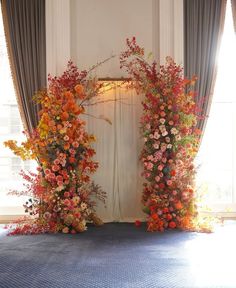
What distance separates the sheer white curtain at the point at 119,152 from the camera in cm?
621

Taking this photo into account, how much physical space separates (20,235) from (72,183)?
0.97 m

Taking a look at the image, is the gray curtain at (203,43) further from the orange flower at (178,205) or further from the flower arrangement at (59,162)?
the flower arrangement at (59,162)

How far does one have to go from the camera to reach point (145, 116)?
561cm

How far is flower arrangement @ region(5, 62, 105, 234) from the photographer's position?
530 centimetres

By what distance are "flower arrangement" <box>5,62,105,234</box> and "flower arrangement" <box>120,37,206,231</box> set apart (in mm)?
901

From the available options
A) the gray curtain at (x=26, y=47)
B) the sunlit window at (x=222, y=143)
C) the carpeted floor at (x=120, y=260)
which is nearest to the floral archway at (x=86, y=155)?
the carpeted floor at (x=120, y=260)

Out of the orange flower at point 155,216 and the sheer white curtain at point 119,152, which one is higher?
the sheer white curtain at point 119,152

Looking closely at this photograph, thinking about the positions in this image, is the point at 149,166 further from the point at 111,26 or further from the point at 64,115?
the point at 111,26

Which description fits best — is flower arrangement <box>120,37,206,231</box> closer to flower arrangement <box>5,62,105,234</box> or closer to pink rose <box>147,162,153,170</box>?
pink rose <box>147,162,153,170</box>

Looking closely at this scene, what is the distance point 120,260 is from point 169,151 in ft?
6.51

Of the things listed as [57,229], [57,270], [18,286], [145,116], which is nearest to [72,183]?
[57,229]

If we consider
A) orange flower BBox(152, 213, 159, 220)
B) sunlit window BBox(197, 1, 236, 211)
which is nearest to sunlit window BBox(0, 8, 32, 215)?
orange flower BBox(152, 213, 159, 220)

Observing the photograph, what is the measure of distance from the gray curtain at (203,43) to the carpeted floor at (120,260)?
2068 mm

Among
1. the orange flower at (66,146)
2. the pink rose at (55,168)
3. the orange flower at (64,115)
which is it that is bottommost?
the pink rose at (55,168)
